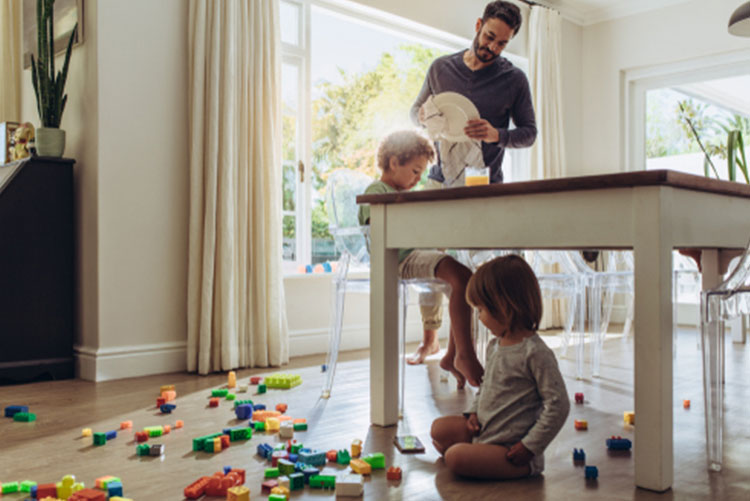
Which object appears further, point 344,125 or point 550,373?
point 344,125

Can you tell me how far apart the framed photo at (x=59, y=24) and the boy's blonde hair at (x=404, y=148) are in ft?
5.33

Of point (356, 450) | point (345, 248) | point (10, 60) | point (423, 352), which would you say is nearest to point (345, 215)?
point (345, 248)

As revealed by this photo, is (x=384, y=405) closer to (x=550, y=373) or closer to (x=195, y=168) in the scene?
(x=550, y=373)

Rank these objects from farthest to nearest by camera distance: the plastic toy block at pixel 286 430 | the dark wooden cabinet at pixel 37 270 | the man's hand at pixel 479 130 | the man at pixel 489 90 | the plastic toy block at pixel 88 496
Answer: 1. the dark wooden cabinet at pixel 37 270
2. the man at pixel 489 90
3. the man's hand at pixel 479 130
4. the plastic toy block at pixel 286 430
5. the plastic toy block at pixel 88 496

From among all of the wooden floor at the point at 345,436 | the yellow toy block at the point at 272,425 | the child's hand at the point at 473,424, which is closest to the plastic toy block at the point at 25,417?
the wooden floor at the point at 345,436

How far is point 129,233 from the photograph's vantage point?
3201 mm

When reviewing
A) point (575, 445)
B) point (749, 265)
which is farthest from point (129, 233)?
point (749, 265)

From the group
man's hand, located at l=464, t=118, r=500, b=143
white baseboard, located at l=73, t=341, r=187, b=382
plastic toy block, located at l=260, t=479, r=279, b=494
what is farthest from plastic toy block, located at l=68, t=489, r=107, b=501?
man's hand, located at l=464, t=118, r=500, b=143

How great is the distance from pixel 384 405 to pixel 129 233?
168 centimetres

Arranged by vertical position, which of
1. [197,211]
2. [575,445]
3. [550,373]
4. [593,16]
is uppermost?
[593,16]

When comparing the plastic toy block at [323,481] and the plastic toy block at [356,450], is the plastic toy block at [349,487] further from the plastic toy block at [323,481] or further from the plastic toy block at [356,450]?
the plastic toy block at [356,450]

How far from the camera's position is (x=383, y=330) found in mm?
2201

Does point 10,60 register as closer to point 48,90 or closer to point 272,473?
point 48,90

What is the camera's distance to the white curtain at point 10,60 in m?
3.91
